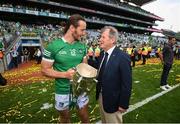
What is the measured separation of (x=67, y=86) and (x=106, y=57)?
76 cm

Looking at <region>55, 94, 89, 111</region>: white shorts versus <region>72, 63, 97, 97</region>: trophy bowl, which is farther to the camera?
<region>55, 94, 89, 111</region>: white shorts

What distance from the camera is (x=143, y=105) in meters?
8.98

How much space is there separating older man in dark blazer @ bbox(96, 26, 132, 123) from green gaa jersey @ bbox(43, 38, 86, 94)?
0.41 metres

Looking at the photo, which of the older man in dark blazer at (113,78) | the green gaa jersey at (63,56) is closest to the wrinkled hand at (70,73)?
the green gaa jersey at (63,56)

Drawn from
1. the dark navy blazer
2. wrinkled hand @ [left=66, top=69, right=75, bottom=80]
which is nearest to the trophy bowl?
wrinkled hand @ [left=66, top=69, right=75, bottom=80]

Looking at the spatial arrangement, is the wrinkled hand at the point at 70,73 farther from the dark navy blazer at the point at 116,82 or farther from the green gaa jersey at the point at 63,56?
the dark navy blazer at the point at 116,82

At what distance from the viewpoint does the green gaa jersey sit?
4648 millimetres

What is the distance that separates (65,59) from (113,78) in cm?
78

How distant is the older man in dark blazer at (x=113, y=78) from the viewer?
4.53 m

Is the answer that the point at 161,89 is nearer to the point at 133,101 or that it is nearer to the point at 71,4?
the point at 133,101

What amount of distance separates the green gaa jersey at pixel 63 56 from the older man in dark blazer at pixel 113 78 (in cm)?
41

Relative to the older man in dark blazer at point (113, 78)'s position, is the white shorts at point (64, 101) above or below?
below

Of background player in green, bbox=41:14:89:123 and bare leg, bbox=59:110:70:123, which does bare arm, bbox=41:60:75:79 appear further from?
bare leg, bbox=59:110:70:123

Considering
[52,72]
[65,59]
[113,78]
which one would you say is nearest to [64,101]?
[52,72]
